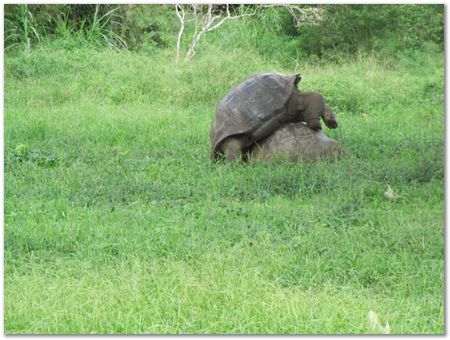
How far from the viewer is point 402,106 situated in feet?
24.0

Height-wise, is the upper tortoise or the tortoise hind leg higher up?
the upper tortoise

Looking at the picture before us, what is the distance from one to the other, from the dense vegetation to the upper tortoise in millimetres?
195

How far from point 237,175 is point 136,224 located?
111 cm

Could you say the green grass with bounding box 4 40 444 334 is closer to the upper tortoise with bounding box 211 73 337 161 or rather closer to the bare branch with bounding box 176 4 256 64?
the upper tortoise with bounding box 211 73 337 161

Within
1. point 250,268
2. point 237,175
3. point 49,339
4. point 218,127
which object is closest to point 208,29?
point 218,127

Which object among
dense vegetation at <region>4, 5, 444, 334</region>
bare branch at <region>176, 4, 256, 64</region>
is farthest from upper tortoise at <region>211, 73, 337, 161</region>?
bare branch at <region>176, 4, 256, 64</region>

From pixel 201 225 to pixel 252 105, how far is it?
6.03ft

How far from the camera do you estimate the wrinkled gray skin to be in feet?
19.0

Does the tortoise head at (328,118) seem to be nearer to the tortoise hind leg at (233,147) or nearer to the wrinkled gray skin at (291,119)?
the wrinkled gray skin at (291,119)

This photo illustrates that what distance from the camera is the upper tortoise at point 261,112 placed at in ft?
19.0

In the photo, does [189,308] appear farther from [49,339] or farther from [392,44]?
[392,44]

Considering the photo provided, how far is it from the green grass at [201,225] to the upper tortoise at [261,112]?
0.20 meters

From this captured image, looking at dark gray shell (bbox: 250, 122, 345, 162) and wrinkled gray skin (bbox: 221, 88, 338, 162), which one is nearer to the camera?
dark gray shell (bbox: 250, 122, 345, 162)

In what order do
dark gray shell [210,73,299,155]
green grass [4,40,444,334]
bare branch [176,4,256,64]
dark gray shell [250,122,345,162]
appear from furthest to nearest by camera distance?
1. bare branch [176,4,256,64]
2. dark gray shell [210,73,299,155]
3. dark gray shell [250,122,345,162]
4. green grass [4,40,444,334]
